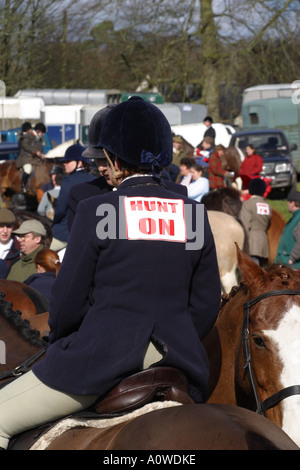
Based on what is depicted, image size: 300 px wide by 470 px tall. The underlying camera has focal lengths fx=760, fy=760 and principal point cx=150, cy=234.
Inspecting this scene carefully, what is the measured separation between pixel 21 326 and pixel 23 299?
1661 millimetres

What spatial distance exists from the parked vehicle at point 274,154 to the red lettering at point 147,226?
59.8 feet

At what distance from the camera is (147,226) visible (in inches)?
107

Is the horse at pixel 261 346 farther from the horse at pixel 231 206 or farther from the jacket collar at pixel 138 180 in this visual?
the horse at pixel 231 206

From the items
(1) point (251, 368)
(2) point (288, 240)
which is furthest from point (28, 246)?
(1) point (251, 368)

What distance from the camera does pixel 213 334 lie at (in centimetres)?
411

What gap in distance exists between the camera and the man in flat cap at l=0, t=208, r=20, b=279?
8359 millimetres

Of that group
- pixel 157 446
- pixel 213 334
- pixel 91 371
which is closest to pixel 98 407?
pixel 91 371

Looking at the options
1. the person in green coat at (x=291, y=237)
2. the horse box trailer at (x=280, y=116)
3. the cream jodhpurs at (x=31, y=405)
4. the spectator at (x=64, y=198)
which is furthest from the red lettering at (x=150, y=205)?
the horse box trailer at (x=280, y=116)

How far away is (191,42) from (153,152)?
28196 mm

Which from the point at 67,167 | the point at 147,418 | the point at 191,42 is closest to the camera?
the point at 147,418

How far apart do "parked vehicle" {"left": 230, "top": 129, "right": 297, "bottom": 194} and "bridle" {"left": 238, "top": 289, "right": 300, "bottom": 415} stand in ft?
56.6

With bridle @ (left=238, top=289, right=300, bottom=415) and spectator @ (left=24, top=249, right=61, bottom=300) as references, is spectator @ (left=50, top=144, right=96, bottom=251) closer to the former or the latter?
spectator @ (left=24, top=249, right=61, bottom=300)

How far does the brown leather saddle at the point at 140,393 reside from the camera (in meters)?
2.65

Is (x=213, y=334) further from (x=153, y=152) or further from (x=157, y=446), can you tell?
(x=157, y=446)
